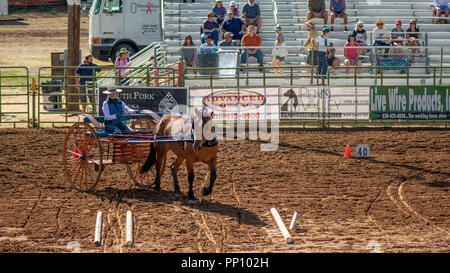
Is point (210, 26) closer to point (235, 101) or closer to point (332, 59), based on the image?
point (332, 59)

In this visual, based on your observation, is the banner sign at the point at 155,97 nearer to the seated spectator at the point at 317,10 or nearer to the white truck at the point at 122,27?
the seated spectator at the point at 317,10

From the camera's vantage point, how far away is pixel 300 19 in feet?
80.0

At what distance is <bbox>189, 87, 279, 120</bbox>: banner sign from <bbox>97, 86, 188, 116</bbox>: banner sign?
65cm

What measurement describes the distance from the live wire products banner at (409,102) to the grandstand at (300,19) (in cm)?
389

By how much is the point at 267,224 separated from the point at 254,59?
1058 cm

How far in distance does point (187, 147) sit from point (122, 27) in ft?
56.0

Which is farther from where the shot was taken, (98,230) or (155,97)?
(155,97)

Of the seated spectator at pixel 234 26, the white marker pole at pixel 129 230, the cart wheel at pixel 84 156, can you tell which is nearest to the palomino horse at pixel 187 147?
the cart wheel at pixel 84 156

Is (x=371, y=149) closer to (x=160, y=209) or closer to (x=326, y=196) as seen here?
(x=326, y=196)

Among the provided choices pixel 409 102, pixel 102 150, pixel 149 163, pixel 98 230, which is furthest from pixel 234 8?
pixel 98 230

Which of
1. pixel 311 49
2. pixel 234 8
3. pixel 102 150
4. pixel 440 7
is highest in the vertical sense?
pixel 440 7

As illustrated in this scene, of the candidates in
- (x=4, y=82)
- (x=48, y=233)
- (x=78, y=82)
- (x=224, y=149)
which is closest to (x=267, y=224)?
(x=48, y=233)

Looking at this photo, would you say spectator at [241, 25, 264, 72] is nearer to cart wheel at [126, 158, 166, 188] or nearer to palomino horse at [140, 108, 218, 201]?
cart wheel at [126, 158, 166, 188]

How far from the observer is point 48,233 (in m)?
9.48
